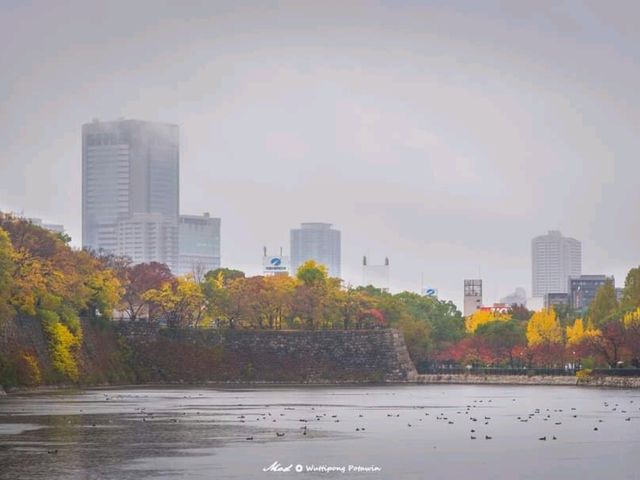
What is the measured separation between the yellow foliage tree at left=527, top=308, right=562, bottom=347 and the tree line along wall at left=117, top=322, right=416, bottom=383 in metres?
27.2

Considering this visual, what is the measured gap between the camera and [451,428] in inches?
2830

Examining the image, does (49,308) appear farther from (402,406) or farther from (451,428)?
(451,428)

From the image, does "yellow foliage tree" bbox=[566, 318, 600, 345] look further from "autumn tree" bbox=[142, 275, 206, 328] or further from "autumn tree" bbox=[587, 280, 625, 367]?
"autumn tree" bbox=[142, 275, 206, 328]

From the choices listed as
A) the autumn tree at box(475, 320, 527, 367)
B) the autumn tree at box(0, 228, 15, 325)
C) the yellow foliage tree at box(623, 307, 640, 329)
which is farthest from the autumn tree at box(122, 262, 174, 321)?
the autumn tree at box(0, 228, 15, 325)

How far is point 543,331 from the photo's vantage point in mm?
186250

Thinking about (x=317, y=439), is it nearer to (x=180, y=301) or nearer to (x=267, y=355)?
(x=267, y=355)

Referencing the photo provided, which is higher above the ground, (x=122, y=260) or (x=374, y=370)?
(x=122, y=260)

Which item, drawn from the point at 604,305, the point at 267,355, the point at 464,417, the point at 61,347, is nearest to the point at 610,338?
the point at 267,355

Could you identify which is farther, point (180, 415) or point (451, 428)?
point (180, 415)

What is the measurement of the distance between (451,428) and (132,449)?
1826 cm

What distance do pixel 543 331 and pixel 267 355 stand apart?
4325 cm

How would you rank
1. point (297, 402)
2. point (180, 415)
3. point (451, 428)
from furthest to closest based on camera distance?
point (297, 402) < point (180, 415) < point (451, 428)

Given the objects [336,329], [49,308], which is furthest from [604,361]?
[49,308]

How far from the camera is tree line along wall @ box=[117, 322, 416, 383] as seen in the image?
152500 mm
